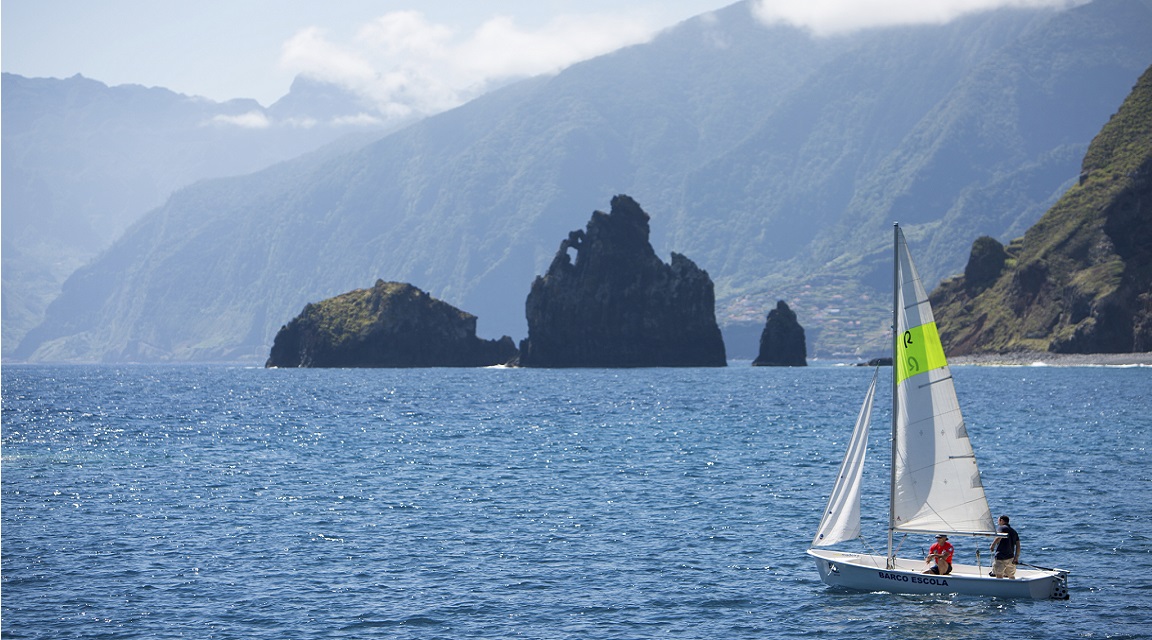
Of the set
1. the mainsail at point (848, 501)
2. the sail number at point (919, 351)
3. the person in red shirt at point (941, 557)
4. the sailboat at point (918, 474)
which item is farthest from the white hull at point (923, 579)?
the sail number at point (919, 351)

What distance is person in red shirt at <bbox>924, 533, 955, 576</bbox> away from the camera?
132 feet

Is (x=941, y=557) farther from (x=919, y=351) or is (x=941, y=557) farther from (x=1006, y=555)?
(x=919, y=351)

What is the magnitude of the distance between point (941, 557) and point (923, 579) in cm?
95

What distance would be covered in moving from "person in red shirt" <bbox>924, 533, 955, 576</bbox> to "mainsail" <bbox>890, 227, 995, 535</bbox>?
0.45 m

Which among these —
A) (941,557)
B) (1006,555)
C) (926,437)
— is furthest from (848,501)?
(1006,555)

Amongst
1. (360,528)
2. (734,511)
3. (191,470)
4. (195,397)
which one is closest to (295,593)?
(360,528)

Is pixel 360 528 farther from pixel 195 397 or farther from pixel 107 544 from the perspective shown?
pixel 195 397

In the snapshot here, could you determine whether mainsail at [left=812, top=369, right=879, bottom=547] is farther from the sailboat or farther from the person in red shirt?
the person in red shirt

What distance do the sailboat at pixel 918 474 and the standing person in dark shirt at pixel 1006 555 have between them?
0.34m

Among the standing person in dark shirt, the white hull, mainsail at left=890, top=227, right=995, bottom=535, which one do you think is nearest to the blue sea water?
the white hull

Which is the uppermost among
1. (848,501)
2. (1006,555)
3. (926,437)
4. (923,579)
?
(926,437)

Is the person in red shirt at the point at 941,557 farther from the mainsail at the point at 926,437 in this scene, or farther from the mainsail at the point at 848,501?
the mainsail at the point at 848,501

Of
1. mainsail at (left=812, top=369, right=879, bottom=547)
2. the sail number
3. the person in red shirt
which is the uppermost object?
the sail number

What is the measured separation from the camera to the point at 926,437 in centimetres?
4066
